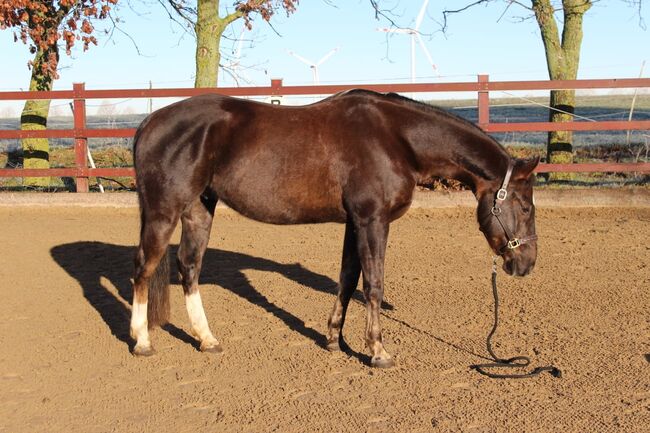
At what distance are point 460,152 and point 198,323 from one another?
2179 millimetres

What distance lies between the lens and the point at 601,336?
5289mm

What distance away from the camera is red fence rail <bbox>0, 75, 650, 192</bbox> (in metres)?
11.3

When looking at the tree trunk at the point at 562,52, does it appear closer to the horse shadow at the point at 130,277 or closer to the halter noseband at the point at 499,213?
the horse shadow at the point at 130,277

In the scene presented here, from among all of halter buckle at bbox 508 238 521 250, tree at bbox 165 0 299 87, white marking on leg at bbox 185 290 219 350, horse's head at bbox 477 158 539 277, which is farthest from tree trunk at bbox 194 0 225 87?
halter buckle at bbox 508 238 521 250

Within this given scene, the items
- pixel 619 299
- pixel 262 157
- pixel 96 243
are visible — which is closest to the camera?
pixel 262 157

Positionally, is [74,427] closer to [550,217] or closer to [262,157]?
[262,157]

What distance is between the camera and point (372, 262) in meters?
4.97

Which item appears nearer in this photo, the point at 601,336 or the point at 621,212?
the point at 601,336

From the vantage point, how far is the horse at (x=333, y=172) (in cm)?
497

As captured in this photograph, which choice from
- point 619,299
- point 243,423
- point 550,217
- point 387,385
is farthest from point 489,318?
point 550,217

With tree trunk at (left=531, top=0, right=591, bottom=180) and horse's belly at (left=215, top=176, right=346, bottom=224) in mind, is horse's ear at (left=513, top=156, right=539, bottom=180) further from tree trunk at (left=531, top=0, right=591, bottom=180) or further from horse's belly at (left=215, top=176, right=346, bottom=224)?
tree trunk at (left=531, top=0, right=591, bottom=180)

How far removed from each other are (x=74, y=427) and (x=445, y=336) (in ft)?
8.69

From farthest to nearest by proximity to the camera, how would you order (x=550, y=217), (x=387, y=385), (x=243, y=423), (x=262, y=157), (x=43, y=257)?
(x=550, y=217) < (x=43, y=257) < (x=262, y=157) < (x=387, y=385) < (x=243, y=423)

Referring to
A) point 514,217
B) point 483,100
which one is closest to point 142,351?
point 514,217
